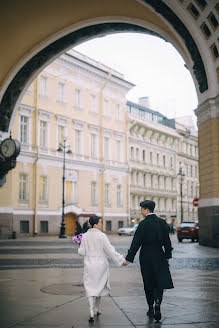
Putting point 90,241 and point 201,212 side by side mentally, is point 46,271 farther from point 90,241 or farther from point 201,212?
Answer: point 201,212

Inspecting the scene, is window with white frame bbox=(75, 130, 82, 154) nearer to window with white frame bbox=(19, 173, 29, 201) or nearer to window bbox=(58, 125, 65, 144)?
window bbox=(58, 125, 65, 144)

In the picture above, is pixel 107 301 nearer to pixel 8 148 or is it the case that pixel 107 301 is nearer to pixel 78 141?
pixel 8 148

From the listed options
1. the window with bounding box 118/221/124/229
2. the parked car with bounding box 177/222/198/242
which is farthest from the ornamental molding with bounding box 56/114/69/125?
the parked car with bounding box 177/222/198/242

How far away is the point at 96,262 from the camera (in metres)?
7.20

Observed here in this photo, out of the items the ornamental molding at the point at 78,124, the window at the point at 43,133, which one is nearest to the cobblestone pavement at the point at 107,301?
the window at the point at 43,133

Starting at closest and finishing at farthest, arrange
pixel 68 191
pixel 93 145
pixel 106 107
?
pixel 68 191, pixel 93 145, pixel 106 107

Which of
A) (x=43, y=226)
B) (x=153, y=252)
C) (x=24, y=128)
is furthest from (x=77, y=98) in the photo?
(x=153, y=252)

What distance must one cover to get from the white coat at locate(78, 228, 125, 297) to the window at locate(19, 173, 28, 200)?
38199mm

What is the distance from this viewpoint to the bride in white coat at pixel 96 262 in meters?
7.05

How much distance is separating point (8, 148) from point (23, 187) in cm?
1755

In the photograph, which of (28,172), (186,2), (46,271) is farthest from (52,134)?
(46,271)

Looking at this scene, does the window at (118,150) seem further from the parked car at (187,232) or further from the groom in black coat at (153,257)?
the groom in black coat at (153,257)

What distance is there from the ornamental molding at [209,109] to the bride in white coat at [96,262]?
15.5 m

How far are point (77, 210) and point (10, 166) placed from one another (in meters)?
22.9
